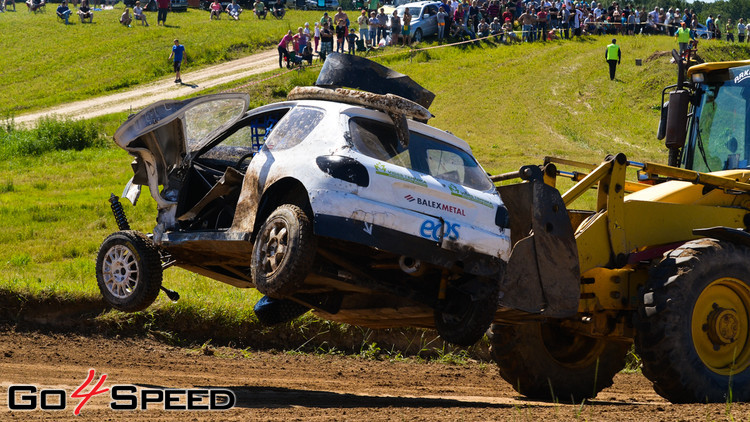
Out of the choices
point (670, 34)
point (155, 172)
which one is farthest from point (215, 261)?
point (670, 34)

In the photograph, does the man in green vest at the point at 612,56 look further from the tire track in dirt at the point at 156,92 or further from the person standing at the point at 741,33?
the person standing at the point at 741,33

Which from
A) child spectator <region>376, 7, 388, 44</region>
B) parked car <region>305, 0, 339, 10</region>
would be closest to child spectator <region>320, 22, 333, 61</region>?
child spectator <region>376, 7, 388, 44</region>

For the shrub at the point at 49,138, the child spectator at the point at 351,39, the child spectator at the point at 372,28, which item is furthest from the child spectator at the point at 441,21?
the shrub at the point at 49,138

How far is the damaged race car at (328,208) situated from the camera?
280 inches

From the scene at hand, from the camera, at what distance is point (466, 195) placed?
7.52m

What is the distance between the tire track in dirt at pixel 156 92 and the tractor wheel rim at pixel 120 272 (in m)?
20.9

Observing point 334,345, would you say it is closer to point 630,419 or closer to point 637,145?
point 630,419

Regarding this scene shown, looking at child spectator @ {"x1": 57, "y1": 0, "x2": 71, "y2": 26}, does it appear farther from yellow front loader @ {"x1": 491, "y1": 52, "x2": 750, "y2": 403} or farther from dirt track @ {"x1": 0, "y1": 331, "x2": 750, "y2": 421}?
yellow front loader @ {"x1": 491, "y1": 52, "x2": 750, "y2": 403}

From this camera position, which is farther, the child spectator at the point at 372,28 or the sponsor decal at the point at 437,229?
the child spectator at the point at 372,28

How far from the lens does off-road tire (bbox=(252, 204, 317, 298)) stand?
22.7ft

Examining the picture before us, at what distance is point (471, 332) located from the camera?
7410mm

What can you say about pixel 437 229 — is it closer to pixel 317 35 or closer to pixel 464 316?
pixel 464 316

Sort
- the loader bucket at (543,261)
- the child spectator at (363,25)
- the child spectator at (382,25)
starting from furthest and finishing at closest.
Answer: the child spectator at (382,25) < the child spectator at (363,25) < the loader bucket at (543,261)

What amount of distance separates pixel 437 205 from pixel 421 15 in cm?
3292
